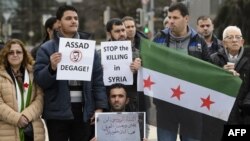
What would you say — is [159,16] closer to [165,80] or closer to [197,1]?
[197,1]

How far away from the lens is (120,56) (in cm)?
700

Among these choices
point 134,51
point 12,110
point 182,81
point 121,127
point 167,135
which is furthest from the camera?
point 134,51

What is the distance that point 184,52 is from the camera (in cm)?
684

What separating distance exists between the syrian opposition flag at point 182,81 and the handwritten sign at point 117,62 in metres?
0.22

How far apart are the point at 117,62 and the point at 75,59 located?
68cm

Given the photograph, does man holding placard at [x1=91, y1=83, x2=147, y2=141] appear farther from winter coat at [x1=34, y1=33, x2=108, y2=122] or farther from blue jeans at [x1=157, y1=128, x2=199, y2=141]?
blue jeans at [x1=157, y1=128, x2=199, y2=141]

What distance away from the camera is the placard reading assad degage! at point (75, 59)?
6340mm

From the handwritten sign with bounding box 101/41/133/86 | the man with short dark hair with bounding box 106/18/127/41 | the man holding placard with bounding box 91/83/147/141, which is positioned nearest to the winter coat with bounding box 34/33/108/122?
the man holding placard with bounding box 91/83/147/141

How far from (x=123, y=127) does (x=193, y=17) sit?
20.9ft

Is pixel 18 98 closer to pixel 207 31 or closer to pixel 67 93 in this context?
pixel 67 93

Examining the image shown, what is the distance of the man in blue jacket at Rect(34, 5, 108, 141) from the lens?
6348 millimetres

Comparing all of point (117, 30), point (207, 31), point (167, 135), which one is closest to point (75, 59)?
point (117, 30)

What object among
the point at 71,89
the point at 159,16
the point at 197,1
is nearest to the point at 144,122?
the point at 71,89

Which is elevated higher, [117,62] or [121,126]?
[117,62]
